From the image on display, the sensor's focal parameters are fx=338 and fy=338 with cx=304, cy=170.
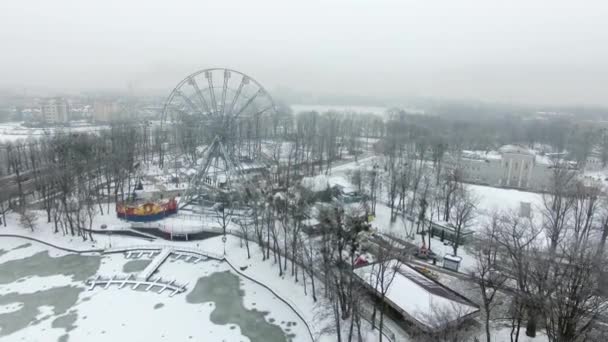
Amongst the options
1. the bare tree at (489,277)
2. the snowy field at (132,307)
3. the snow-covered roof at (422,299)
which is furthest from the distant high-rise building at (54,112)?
the bare tree at (489,277)

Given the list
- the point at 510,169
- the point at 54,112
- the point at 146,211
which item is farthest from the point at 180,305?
the point at 54,112

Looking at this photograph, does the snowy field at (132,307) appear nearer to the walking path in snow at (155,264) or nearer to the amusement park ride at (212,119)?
the walking path in snow at (155,264)

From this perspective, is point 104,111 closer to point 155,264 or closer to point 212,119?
point 212,119

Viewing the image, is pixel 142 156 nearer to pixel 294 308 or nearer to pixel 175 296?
pixel 175 296

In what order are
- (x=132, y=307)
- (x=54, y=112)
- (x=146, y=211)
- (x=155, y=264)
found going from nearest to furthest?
(x=132, y=307), (x=155, y=264), (x=146, y=211), (x=54, y=112)

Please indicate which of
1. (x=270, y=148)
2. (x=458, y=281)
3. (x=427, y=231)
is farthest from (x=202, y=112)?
(x=458, y=281)
